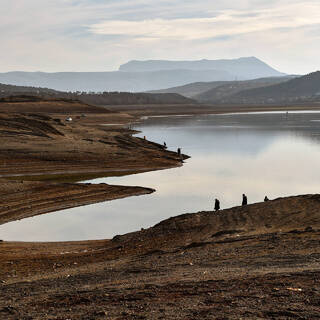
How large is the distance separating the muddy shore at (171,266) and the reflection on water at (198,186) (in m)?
2.16

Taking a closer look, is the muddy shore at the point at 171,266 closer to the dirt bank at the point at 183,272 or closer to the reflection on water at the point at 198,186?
the dirt bank at the point at 183,272

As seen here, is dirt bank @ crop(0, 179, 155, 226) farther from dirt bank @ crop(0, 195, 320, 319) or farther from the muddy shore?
dirt bank @ crop(0, 195, 320, 319)

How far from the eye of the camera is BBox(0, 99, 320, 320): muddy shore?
13016 millimetres

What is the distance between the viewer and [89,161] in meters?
57.2

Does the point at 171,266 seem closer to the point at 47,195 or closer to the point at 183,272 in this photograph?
the point at 183,272

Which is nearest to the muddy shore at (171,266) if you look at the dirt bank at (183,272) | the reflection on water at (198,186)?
the dirt bank at (183,272)

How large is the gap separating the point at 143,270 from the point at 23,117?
6770 cm

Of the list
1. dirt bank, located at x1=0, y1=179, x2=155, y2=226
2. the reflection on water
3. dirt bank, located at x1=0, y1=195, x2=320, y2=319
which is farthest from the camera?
dirt bank, located at x1=0, y1=179, x2=155, y2=226

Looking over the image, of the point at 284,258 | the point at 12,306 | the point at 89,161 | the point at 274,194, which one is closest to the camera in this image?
the point at 12,306

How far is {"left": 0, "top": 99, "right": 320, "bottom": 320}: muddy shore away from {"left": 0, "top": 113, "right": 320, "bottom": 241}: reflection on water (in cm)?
216

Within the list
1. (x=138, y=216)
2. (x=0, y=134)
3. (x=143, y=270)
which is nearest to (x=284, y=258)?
(x=143, y=270)

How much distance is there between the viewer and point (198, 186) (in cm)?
4491

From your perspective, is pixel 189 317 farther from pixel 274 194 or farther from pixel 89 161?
pixel 89 161

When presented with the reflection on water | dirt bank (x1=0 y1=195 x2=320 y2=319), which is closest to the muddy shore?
dirt bank (x1=0 y1=195 x2=320 y2=319)
